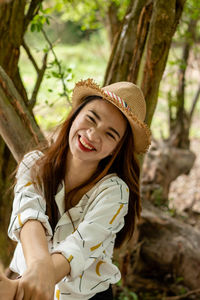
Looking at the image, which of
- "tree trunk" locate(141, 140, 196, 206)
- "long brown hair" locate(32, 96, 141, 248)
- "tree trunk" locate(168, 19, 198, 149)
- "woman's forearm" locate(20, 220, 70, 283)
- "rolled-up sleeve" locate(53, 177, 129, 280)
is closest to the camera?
"woman's forearm" locate(20, 220, 70, 283)

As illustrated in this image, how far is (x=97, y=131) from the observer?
155 cm

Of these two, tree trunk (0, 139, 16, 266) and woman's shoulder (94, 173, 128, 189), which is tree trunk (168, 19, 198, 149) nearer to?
tree trunk (0, 139, 16, 266)

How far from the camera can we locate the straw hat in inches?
60.2

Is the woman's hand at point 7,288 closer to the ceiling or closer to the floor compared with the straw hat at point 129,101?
closer to the floor

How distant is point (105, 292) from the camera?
168 centimetres

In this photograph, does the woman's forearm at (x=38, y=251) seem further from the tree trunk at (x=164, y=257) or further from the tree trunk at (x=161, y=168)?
the tree trunk at (x=161, y=168)

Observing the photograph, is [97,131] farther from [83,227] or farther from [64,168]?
[83,227]

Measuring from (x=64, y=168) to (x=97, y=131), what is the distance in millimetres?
287

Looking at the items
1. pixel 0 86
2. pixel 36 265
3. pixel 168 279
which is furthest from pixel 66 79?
pixel 168 279

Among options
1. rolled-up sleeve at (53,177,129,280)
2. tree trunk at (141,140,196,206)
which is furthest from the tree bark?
tree trunk at (141,140,196,206)

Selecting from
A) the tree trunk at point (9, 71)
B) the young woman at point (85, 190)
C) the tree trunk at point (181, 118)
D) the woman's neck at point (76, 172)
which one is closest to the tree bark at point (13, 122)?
the tree trunk at point (9, 71)

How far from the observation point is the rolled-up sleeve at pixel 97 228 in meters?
1.32

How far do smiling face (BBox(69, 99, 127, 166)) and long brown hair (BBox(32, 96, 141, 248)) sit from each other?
73 millimetres

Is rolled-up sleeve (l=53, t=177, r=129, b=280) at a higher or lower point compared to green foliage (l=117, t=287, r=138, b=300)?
higher
